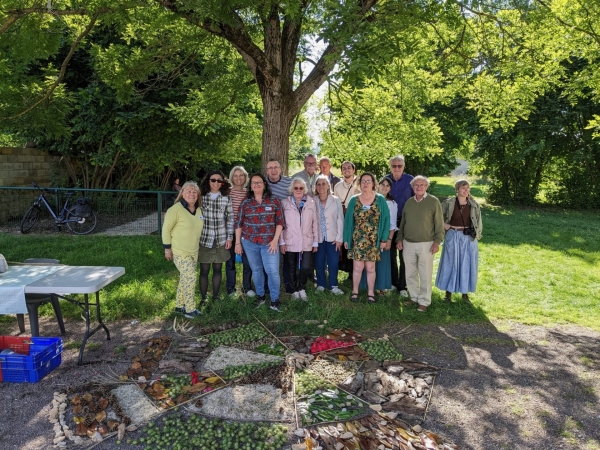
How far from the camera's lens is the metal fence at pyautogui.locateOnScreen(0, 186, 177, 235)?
10828 millimetres

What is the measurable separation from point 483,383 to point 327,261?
2933 mm

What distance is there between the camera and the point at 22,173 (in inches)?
511

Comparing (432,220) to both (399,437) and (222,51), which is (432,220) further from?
(222,51)

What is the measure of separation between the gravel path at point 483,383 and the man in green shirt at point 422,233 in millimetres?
763

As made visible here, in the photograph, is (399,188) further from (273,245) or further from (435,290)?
(273,245)

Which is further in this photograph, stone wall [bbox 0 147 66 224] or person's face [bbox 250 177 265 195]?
stone wall [bbox 0 147 66 224]

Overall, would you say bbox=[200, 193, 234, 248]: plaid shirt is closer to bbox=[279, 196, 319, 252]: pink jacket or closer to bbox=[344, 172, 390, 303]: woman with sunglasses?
bbox=[279, 196, 319, 252]: pink jacket

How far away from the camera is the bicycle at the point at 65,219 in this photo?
11.1 m

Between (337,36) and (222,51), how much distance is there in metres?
5.38

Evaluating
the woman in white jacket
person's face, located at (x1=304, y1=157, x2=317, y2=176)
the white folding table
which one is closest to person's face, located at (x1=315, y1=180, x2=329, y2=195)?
the woman in white jacket

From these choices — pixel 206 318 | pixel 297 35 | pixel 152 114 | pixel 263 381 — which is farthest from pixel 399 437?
pixel 152 114

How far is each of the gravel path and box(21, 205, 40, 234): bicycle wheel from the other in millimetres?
6425

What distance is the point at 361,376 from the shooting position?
163 inches

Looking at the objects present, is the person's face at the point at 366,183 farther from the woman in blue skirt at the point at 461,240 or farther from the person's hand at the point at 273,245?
the person's hand at the point at 273,245
